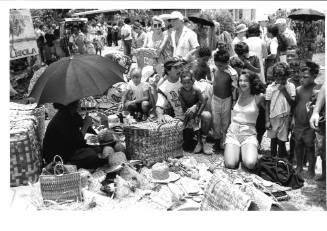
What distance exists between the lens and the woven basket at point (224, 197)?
3730 millimetres

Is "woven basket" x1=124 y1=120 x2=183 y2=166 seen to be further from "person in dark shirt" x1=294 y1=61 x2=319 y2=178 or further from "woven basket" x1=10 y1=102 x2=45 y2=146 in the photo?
"person in dark shirt" x1=294 y1=61 x2=319 y2=178

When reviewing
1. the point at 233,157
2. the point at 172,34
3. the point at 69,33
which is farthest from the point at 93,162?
the point at 69,33

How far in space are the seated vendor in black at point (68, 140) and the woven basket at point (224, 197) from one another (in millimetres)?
1753

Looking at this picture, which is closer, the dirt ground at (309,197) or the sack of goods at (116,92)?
the dirt ground at (309,197)

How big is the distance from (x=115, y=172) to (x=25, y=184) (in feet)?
3.65

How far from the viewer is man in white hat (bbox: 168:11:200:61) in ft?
24.9


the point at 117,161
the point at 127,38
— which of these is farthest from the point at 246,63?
the point at 127,38

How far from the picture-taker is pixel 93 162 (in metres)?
5.19

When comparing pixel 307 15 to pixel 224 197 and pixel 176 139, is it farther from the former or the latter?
pixel 224 197

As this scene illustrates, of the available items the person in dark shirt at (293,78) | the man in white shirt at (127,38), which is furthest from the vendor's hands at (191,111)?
the man in white shirt at (127,38)

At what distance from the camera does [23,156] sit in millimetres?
4652

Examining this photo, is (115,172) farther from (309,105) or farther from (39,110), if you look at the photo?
(309,105)

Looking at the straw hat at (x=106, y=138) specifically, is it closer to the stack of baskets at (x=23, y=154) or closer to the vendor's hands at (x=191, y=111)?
the stack of baskets at (x=23, y=154)

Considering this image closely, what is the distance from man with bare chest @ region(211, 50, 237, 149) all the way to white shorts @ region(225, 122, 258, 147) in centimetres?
52
